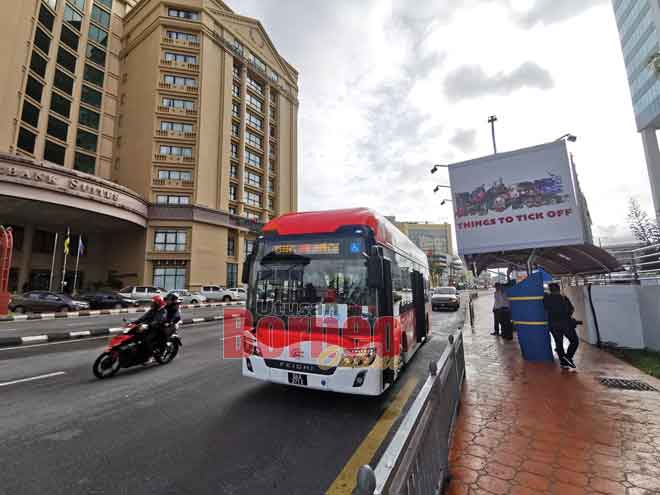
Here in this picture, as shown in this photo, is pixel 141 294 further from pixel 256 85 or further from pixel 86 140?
pixel 256 85

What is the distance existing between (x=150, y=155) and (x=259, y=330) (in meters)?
36.9

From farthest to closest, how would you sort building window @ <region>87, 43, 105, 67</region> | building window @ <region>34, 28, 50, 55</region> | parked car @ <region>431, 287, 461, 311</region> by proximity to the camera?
building window @ <region>87, 43, 105, 67</region> < building window @ <region>34, 28, 50, 55</region> < parked car @ <region>431, 287, 461, 311</region>

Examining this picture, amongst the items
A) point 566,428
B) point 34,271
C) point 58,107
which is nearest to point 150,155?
point 58,107

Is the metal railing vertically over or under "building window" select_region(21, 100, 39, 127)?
under

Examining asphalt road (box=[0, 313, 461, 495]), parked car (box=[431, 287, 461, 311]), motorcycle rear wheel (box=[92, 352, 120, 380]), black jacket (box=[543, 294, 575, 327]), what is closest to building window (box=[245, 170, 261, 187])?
parked car (box=[431, 287, 461, 311])

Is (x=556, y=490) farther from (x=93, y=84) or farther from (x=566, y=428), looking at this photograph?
(x=93, y=84)

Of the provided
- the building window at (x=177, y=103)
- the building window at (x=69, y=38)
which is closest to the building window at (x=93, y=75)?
the building window at (x=69, y=38)

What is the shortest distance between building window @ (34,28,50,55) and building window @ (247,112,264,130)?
2130 cm

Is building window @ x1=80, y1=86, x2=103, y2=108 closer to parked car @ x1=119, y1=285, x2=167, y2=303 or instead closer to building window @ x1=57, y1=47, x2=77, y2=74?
building window @ x1=57, y1=47, x2=77, y2=74

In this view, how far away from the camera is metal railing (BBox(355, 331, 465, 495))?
1494 mm

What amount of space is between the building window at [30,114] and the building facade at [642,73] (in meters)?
67.5

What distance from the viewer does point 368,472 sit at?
1301 mm

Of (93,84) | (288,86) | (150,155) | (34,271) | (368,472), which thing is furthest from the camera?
(288,86)

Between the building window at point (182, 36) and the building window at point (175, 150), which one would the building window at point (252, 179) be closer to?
the building window at point (175, 150)
